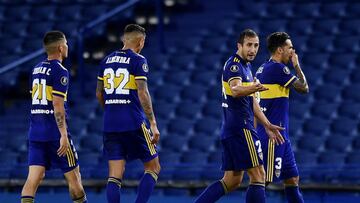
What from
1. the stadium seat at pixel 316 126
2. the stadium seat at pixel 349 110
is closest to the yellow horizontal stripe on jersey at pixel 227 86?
the stadium seat at pixel 316 126

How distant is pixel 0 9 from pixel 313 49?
630 cm

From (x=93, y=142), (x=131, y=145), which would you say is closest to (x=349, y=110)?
(x=93, y=142)

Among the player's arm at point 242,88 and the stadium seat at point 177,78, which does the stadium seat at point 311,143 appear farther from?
the player's arm at point 242,88

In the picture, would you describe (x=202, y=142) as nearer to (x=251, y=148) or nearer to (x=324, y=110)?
(x=324, y=110)

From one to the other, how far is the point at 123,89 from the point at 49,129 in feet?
2.94

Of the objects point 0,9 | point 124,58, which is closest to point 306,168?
point 124,58

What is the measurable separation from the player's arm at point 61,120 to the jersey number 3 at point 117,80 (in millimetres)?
508

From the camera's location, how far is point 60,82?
12.4m

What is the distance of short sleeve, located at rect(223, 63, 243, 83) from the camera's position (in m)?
12.1

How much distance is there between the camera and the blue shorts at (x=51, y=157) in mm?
12555

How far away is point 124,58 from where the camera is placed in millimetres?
12430

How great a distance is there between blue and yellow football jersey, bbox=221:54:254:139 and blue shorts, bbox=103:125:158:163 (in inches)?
31.8

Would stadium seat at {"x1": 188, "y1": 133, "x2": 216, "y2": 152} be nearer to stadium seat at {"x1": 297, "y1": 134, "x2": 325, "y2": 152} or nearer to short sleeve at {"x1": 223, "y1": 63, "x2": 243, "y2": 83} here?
stadium seat at {"x1": 297, "y1": 134, "x2": 325, "y2": 152}

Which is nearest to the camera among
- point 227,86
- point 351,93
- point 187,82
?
point 227,86
